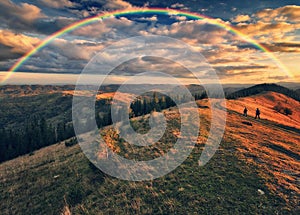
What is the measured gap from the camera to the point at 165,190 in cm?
2459

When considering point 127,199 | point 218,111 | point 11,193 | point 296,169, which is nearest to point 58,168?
point 11,193

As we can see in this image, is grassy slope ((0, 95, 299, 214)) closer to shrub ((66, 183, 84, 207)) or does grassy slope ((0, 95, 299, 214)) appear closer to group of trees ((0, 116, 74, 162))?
shrub ((66, 183, 84, 207))

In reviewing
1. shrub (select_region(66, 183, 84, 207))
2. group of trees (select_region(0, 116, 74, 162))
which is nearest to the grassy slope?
shrub (select_region(66, 183, 84, 207))

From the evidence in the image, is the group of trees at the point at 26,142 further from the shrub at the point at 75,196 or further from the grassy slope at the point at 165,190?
the shrub at the point at 75,196

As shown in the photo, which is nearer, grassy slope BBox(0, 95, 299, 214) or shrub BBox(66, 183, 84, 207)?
grassy slope BBox(0, 95, 299, 214)

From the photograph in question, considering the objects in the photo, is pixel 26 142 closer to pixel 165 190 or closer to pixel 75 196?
pixel 75 196

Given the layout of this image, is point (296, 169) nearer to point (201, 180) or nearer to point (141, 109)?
point (201, 180)

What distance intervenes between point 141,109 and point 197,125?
6939 centimetres

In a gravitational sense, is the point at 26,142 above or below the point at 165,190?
below

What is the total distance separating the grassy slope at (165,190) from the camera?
70.7ft

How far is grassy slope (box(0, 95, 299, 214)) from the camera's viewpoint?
2156 cm

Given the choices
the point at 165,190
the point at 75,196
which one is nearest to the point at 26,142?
the point at 75,196

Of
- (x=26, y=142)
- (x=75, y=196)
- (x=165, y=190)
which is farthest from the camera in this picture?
(x=26, y=142)

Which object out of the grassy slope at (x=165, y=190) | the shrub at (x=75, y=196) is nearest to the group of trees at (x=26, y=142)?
the grassy slope at (x=165, y=190)
